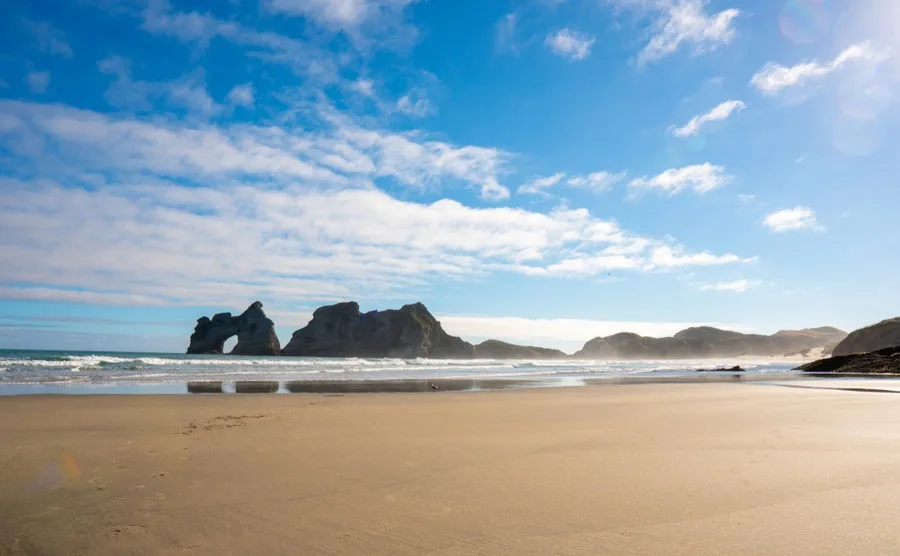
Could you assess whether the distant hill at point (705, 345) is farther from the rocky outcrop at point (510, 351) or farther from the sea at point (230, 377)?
the sea at point (230, 377)

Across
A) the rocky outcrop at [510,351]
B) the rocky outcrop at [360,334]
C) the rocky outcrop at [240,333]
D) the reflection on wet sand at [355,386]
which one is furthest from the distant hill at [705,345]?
the reflection on wet sand at [355,386]

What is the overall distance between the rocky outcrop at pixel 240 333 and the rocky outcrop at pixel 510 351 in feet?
248

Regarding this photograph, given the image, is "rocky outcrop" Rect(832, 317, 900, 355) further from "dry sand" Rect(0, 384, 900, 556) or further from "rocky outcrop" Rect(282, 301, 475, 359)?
"rocky outcrop" Rect(282, 301, 475, 359)

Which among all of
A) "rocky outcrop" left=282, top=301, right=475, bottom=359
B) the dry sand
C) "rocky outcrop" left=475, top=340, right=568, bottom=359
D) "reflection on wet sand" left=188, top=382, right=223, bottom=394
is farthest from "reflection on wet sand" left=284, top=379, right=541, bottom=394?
"rocky outcrop" left=475, top=340, right=568, bottom=359

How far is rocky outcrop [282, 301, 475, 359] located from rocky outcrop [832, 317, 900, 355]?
8271 cm

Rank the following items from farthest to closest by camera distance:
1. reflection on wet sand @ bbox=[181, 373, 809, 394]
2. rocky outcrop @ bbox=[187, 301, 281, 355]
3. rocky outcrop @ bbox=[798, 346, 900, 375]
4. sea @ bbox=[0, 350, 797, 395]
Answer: rocky outcrop @ bbox=[187, 301, 281, 355]
rocky outcrop @ bbox=[798, 346, 900, 375]
sea @ bbox=[0, 350, 797, 395]
reflection on wet sand @ bbox=[181, 373, 809, 394]

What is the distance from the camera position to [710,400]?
1439 cm

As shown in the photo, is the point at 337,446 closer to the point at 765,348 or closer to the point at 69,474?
the point at 69,474

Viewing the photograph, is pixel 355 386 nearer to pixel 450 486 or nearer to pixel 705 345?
pixel 450 486

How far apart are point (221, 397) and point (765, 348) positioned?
204961mm

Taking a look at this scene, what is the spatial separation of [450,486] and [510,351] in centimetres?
17079

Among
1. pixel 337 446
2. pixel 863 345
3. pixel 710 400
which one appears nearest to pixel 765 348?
pixel 863 345

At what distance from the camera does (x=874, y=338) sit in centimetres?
7250

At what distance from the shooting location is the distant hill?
548 feet
